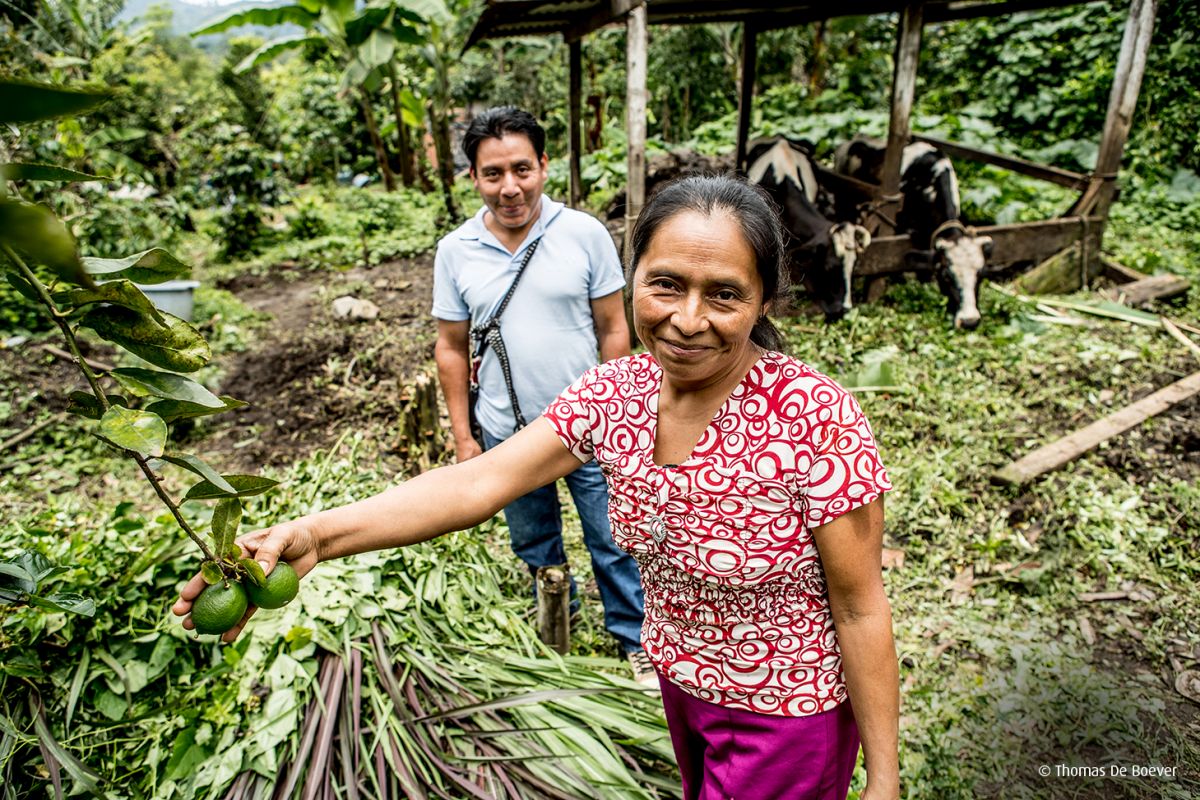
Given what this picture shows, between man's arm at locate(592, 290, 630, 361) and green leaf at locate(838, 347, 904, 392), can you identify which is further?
green leaf at locate(838, 347, 904, 392)

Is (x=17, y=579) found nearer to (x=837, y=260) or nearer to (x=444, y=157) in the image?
(x=837, y=260)

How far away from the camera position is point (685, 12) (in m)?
5.77

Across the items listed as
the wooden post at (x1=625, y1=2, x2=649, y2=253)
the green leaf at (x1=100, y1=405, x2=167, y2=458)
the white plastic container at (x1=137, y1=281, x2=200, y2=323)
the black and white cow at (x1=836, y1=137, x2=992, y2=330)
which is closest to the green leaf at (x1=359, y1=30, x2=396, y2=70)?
the white plastic container at (x1=137, y1=281, x2=200, y2=323)

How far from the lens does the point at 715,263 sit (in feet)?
3.72

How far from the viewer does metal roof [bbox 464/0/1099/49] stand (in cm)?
464

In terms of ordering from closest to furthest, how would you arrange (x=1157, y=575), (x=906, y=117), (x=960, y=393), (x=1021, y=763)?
(x=1021, y=763), (x=1157, y=575), (x=960, y=393), (x=906, y=117)

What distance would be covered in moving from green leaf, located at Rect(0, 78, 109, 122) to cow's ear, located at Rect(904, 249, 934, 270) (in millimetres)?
6084

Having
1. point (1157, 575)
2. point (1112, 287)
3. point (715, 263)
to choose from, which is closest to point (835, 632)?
point (715, 263)

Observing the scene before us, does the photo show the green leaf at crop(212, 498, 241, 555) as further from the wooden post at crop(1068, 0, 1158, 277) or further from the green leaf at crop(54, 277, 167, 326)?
the wooden post at crop(1068, 0, 1158, 277)

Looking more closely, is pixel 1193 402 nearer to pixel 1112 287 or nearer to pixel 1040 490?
pixel 1040 490

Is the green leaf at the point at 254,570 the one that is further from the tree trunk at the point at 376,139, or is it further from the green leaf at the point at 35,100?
the tree trunk at the point at 376,139

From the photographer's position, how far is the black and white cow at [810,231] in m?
5.61

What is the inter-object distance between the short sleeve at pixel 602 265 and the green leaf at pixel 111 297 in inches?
64.3

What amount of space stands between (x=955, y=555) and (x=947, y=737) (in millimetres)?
1109
